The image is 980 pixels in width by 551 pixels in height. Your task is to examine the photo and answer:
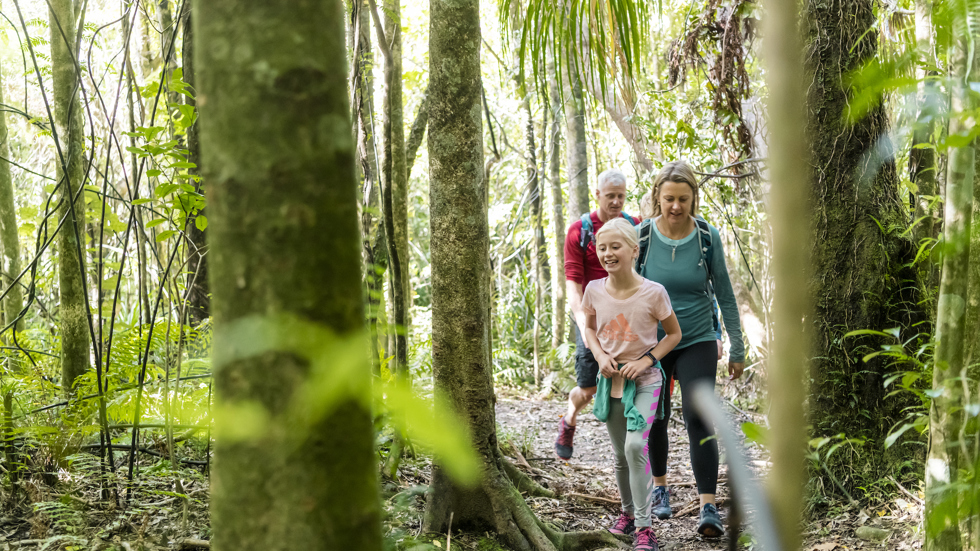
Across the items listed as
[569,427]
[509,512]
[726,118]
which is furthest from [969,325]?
[726,118]

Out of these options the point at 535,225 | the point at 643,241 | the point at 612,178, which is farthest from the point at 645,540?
the point at 535,225

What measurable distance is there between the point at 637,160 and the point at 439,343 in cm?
638

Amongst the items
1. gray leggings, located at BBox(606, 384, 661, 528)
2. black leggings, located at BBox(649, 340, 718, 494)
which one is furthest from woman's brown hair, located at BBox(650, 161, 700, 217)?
gray leggings, located at BBox(606, 384, 661, 528)

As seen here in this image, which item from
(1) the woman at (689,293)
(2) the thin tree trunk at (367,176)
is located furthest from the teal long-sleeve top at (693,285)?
(2) the thin tree trunk at (367,176)

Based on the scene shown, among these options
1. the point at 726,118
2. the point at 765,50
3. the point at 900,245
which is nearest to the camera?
the point at 765,50

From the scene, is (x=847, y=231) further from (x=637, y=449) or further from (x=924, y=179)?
(x=924, y=179)

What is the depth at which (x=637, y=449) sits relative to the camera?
3332 millimetres

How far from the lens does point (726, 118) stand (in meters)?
5.14

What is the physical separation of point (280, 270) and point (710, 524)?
11.0ft

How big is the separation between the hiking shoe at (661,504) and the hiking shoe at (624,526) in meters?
0.36

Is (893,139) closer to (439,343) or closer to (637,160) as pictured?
(439,343)

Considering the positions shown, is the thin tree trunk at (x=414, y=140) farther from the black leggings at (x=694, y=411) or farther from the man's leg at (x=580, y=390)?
the black leggings at (x=694, y=411)

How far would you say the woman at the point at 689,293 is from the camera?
361cm

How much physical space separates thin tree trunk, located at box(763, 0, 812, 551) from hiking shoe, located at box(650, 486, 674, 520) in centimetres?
377
